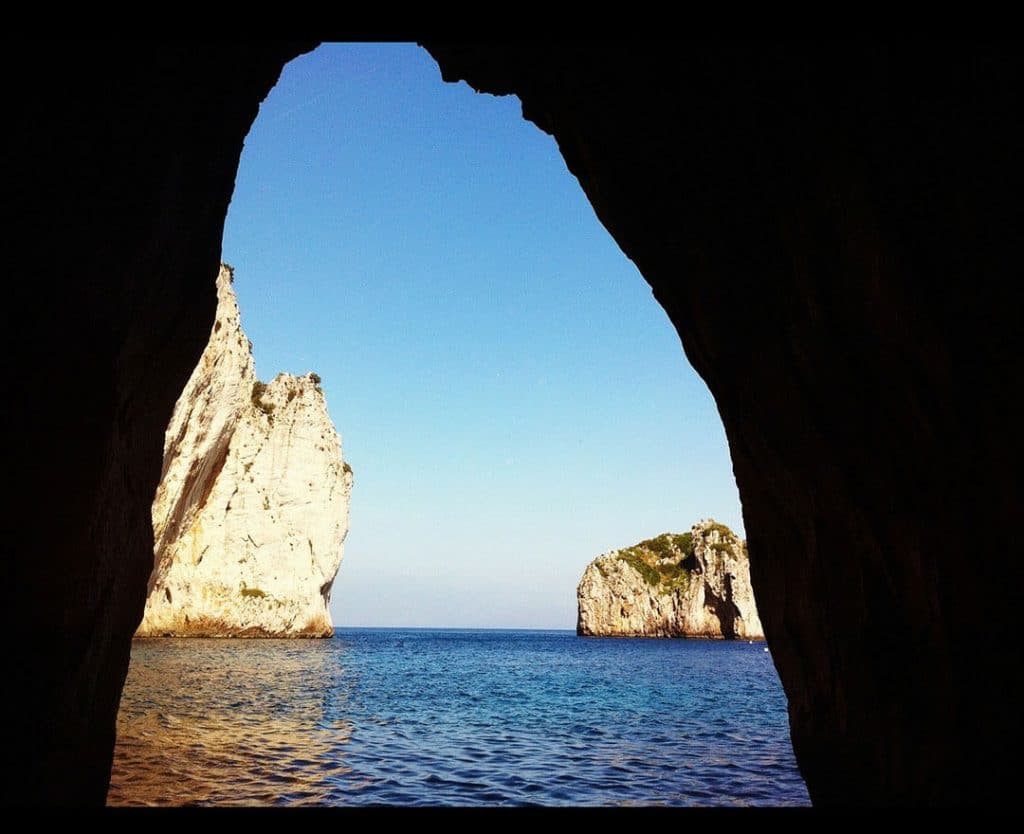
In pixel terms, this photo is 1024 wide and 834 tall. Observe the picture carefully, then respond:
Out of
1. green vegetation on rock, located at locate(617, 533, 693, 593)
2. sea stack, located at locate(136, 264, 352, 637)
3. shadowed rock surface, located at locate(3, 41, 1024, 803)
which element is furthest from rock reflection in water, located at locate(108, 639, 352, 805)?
→ green vegetation on rock, located at locate(617, 533, 693, 593)

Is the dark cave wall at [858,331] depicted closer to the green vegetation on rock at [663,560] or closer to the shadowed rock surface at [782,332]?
the shadowed rock surface at [782,332]

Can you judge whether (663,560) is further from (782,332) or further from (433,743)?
(782,332)

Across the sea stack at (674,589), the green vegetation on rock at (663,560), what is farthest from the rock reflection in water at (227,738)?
the green vegetation on rock at (663,560)

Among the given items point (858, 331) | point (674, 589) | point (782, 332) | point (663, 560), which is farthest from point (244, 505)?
point (663, 560)

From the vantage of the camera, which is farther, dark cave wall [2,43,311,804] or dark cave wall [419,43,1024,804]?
dark cave wall [2,43,311,804]

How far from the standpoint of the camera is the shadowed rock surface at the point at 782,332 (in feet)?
15.0

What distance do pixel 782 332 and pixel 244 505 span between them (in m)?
61.4

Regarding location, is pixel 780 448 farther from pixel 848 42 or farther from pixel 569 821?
pixel 569 821

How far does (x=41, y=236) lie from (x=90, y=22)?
250 centimetres

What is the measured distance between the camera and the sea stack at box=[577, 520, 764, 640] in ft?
326

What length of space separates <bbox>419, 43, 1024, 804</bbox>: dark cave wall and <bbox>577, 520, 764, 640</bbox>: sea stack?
94.1 metres

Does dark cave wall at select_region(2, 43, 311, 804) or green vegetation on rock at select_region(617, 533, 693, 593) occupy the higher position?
green vegetation on rock at select_region(617, 533, 693, 593)

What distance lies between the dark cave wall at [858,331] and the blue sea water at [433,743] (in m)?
4.86

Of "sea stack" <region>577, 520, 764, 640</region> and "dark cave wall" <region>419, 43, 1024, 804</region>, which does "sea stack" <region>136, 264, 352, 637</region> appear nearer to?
"dark cave wall" <region>419, 43, 1024, 804</region>
